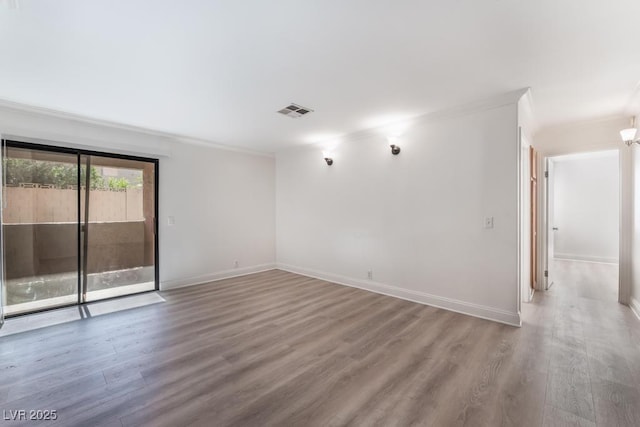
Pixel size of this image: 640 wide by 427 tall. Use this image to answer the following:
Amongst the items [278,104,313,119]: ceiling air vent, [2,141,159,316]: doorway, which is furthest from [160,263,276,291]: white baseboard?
[278,104,313,119]: ceiling air vent

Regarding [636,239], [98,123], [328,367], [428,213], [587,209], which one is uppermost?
[98,123]

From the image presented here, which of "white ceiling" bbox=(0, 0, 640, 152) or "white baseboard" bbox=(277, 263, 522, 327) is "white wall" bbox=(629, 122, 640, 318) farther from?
"white baseboard" bbox=(277, 263, 522, 327)

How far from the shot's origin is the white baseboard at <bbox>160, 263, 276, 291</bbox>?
456 cm

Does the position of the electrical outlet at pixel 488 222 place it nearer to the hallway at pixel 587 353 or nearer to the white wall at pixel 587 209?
the hallway at pixel 587 353

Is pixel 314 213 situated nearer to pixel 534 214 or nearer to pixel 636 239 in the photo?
pixel 534 214

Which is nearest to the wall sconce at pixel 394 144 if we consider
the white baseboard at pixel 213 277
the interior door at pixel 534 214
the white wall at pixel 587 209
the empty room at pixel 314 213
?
the empty room at pixel 314 213

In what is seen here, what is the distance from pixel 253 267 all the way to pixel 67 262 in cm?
289

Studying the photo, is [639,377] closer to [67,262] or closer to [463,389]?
[463,389]

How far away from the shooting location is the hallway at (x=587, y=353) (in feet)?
5.76

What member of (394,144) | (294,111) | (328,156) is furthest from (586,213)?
(294,111)

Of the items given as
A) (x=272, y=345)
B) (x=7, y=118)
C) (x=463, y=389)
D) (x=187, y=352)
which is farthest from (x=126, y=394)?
(x=7, y=118)

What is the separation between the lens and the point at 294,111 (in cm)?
355

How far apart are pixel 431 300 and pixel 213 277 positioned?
3.76 meters

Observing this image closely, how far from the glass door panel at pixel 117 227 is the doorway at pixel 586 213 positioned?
832 cm
